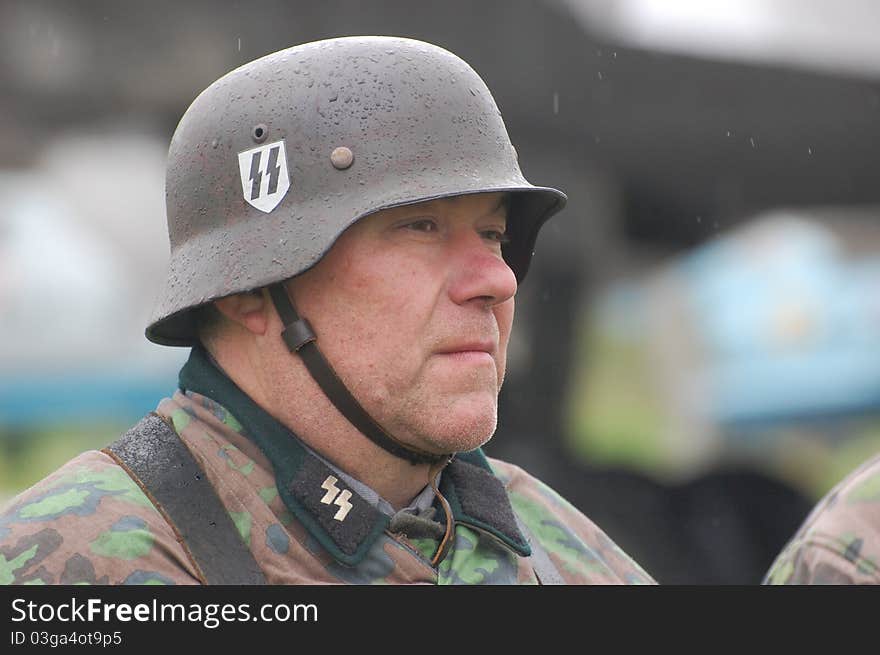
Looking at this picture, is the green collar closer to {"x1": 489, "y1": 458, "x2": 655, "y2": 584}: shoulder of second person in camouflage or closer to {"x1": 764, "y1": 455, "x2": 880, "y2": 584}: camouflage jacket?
{"x1": 489, "y1": 458, "x2": 655, "y2": 584}: shoulder of second person in camouflage

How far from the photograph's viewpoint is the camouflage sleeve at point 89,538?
9.37ft

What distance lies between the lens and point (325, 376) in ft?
10.9

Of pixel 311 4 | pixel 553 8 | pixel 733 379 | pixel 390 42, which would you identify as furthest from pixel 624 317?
pixel 390 42

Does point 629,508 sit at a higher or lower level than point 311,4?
lower

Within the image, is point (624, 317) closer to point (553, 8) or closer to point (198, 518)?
point (553, 8)

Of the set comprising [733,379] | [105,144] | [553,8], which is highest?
[553,8]

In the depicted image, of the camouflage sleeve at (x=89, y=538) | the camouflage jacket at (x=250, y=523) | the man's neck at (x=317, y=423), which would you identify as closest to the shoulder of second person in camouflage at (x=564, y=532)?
the camouflage jacket at (x=250, y=523)

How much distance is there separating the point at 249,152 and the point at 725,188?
11313 millimetres

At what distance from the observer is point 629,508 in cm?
890

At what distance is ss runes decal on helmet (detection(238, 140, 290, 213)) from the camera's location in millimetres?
3383

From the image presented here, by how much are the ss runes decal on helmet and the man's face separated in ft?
0.70
